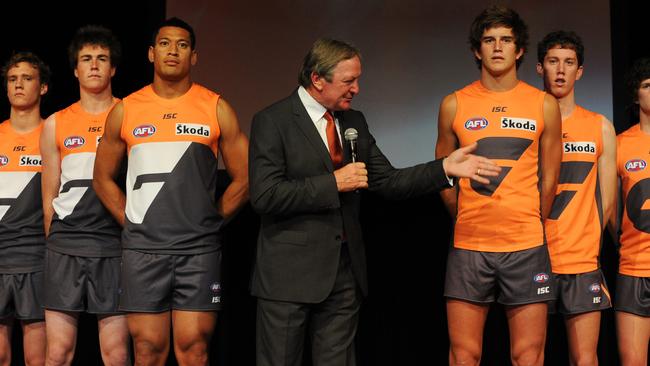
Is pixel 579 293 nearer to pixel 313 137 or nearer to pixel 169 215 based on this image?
pixel 313 137

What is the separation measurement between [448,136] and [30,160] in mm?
2009

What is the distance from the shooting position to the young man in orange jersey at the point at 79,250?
3.80 meters

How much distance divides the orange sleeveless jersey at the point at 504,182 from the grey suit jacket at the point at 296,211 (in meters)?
0.38

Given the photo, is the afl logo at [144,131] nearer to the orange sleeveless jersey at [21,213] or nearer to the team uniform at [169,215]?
the team uniform at [169,215]

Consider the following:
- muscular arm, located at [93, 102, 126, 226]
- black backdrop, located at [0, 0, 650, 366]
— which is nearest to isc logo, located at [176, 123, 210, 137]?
muscular arm, located at [93, 102, 126, 226]

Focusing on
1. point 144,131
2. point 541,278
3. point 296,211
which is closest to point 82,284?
point 144,131

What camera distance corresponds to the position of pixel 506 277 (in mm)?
3414

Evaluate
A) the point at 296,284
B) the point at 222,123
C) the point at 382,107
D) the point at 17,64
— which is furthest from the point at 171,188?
the point at 382,107

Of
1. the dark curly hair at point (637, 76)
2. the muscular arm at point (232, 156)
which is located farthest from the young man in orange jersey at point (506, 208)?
the muscular arm at point (232, 156)

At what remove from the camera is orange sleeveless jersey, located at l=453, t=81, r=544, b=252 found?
3.42 metres

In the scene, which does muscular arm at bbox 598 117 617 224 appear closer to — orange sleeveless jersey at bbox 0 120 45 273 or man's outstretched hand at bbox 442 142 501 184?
man's outstretched hand at bbox 442 142 501 184

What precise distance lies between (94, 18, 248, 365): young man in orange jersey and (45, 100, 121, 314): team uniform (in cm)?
28

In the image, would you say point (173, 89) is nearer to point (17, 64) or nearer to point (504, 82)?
point (17, 64)

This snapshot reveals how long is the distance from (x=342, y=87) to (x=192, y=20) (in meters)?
2.28
